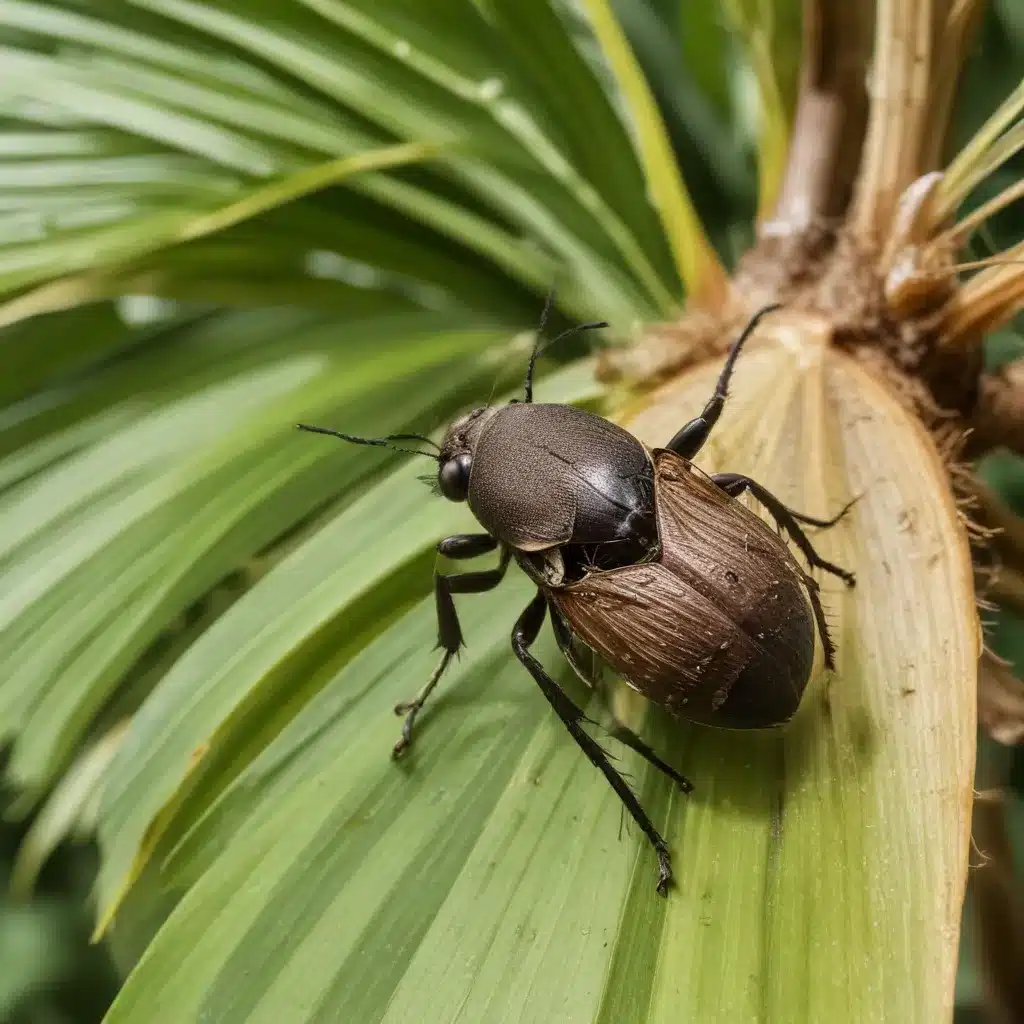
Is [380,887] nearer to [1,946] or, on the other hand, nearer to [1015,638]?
[1015,638]

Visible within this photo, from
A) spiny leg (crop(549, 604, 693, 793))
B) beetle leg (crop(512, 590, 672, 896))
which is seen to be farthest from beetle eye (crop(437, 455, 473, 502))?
spiny leg (crop(549, 604, 693, 793))

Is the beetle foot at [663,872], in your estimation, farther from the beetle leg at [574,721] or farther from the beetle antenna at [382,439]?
the beetle antenna at [382,439]

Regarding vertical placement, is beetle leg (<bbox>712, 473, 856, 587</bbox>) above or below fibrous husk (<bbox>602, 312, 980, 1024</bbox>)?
above

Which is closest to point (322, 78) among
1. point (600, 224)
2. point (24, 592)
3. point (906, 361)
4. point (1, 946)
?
point (600, 224)

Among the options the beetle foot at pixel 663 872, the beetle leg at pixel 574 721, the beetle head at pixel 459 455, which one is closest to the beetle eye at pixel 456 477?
the beetle head at pixel 459 455

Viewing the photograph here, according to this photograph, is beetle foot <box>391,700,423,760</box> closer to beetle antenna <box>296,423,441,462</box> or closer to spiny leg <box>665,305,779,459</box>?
beetle antenna <box>296,423,441,462</box>

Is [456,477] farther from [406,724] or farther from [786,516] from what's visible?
[786,516]

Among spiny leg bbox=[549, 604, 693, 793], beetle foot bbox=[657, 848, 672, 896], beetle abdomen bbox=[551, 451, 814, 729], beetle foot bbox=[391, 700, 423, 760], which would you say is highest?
beetle abdomen bbox=[551, 451, 814, 729]
